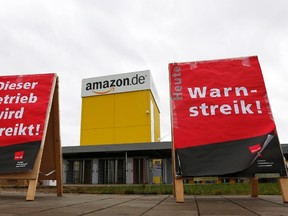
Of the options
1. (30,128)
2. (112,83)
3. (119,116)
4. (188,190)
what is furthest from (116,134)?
(30,128)

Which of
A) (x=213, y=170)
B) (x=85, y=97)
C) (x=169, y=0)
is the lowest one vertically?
(x=213, y=170)

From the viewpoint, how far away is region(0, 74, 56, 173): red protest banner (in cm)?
530

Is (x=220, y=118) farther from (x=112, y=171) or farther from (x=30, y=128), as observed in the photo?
(x=112, y=171)

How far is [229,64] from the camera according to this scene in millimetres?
5629

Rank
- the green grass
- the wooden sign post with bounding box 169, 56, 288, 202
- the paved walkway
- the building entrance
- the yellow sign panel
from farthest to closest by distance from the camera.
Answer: the yellow sign panel, the building entrance, the green grass, the wooden sign post with bounding box 169, 56, 288, 202, the paved walkway

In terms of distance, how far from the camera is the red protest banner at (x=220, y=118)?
4770 millimetres

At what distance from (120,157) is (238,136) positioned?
67.6 ft

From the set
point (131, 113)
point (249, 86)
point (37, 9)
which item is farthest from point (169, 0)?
point (131, 113)

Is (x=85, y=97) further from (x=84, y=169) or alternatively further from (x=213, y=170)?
(x=213, y=170)

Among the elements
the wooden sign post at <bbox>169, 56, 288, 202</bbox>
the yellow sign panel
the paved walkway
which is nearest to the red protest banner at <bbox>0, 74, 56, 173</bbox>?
the paved walkway

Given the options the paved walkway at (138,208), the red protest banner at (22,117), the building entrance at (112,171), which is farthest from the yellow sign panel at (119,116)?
the paved walkway at (138,208)

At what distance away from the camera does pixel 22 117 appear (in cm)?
580

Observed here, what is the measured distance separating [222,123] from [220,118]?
0.35ft

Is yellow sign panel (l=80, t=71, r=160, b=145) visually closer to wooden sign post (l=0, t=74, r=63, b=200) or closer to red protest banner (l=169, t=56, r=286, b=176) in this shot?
wooden sign post (l=0, t=74, r=63, b=200)
